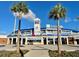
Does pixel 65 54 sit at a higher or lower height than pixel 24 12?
lower

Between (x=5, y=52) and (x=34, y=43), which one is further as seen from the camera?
(x=34, y=43)

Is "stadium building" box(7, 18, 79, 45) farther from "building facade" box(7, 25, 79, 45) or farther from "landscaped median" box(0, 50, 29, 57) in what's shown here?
"landscaped median" box(0, 50, 29, 57)

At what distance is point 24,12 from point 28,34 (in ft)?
6.45

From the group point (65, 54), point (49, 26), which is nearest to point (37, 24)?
point (49, 26)

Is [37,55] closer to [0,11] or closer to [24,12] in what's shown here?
[24,12]

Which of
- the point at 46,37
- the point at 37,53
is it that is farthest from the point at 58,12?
the point at 37,53

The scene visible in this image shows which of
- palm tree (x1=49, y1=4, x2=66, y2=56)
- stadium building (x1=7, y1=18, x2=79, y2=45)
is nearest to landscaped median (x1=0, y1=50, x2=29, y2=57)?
stadium building (x1=7, y1=18, x2=79, y2=45)

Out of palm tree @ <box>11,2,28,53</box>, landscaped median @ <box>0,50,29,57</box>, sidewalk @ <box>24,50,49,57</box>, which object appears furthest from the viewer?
palm tree @ <box>11,2,28,53</box>

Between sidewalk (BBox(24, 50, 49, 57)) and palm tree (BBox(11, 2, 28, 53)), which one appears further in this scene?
palm tree (BBox(11, 2, 28, 53))

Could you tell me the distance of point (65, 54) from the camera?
13547 millimetres

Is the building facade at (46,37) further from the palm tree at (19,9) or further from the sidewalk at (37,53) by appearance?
the palm tree at (19,9)

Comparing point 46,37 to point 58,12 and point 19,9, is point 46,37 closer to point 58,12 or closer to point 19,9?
point 58,12

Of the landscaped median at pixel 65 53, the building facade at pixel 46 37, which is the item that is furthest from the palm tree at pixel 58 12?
the building facade at pixel 46 37

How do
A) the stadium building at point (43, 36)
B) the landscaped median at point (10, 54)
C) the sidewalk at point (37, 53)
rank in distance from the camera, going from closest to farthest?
the landscaped median at point (10, 54) → the sidewalk at point (37, 53) → the stadium building at point (43, 36)
